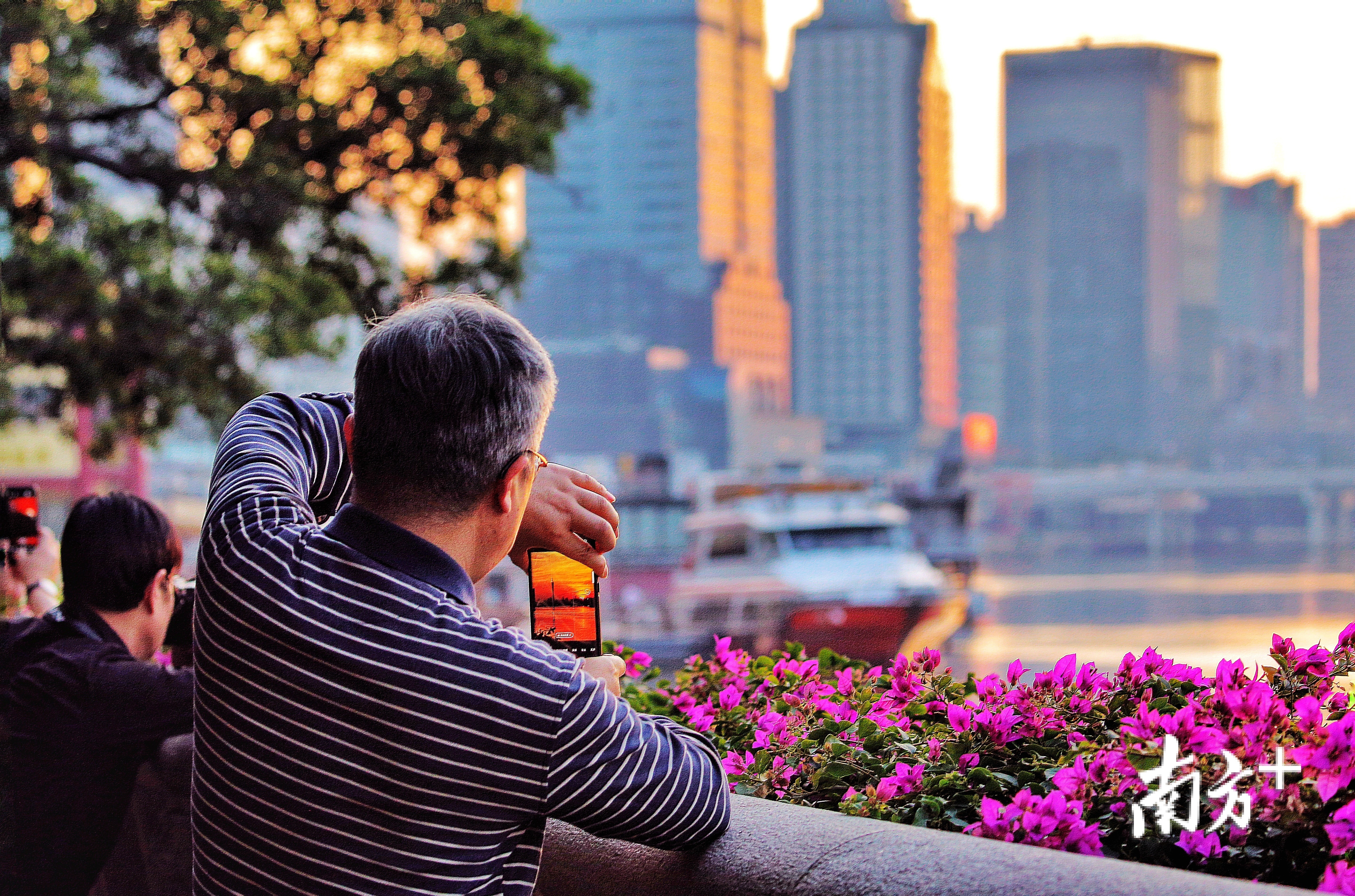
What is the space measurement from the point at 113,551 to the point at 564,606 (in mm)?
1039

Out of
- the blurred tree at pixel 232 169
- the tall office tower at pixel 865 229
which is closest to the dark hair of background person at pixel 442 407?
the blurred tree at pixel 232 169

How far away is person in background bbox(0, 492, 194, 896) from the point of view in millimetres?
1967

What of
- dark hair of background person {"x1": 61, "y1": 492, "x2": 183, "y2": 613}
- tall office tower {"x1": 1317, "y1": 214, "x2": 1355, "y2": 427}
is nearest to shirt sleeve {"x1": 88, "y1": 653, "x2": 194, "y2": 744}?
dark hair of background person {"x1": 61, "y1": 492, "x2": 183, "y2": 613}

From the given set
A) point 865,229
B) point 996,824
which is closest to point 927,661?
point 996,824

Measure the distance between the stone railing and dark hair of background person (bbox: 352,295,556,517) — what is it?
42 centimetres

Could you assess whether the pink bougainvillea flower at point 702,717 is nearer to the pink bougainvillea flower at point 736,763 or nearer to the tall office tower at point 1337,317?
the pink bougainvillea flower at point 736,763

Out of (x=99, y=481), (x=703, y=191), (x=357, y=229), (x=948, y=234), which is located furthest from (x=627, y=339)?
(x=357, y=229)

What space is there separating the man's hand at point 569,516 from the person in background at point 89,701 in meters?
0.97

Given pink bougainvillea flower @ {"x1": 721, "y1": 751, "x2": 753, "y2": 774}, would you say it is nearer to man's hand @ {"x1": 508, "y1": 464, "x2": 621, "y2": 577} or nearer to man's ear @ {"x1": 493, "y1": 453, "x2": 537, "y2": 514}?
man's hand @ {"x1": 508, "y1": 464, "x2": 621, "y2": 577}

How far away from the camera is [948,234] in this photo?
362 feet

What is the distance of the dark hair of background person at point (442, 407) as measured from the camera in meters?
1.04

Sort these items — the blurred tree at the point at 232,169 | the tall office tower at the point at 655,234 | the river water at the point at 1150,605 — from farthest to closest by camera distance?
1. the tall office tower at the point at 655,234
2. the river water at the point at 1150,605
3. the blurred tree at the point at 232,169

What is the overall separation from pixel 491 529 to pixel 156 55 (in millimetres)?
8037

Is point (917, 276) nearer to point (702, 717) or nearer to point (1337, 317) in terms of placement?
point (1337, 317)
